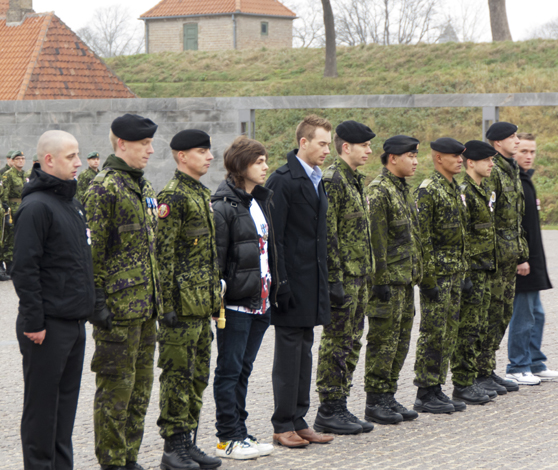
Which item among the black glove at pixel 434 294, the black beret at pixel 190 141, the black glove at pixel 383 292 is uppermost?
the black beret at pixel 190 141

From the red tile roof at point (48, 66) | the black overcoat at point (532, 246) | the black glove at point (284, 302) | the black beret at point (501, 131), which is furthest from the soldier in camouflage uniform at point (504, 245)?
the red tile roof at point (48, 66)

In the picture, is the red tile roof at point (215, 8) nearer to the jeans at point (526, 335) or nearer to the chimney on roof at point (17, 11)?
the chimney on roof at point (17, 11)

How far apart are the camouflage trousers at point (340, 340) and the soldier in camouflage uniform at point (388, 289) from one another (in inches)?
10.3

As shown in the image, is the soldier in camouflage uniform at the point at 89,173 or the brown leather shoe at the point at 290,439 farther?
the soldier in camouflage uniform at the point at 89,173

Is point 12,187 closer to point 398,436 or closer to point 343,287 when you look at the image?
point 343,287

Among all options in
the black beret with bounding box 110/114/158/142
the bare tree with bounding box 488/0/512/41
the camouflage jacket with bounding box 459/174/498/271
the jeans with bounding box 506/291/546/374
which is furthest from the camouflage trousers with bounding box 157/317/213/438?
the bare tree with bounding box 488/0/512/41

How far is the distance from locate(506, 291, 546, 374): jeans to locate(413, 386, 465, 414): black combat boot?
1338mm

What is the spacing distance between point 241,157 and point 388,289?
1545 millimetres

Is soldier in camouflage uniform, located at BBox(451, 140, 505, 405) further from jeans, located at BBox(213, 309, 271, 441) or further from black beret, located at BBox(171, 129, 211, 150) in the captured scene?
black beret, located at BBox(171, 129, 211, 150)

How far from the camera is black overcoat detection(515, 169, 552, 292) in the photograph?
7520 mm

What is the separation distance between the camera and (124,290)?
446 cm

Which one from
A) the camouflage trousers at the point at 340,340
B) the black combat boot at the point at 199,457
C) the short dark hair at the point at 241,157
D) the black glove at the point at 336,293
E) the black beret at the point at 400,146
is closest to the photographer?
the black combat boot at the point at 199,457

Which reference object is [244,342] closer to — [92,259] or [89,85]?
[92,259]

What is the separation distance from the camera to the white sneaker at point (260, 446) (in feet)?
16.9
